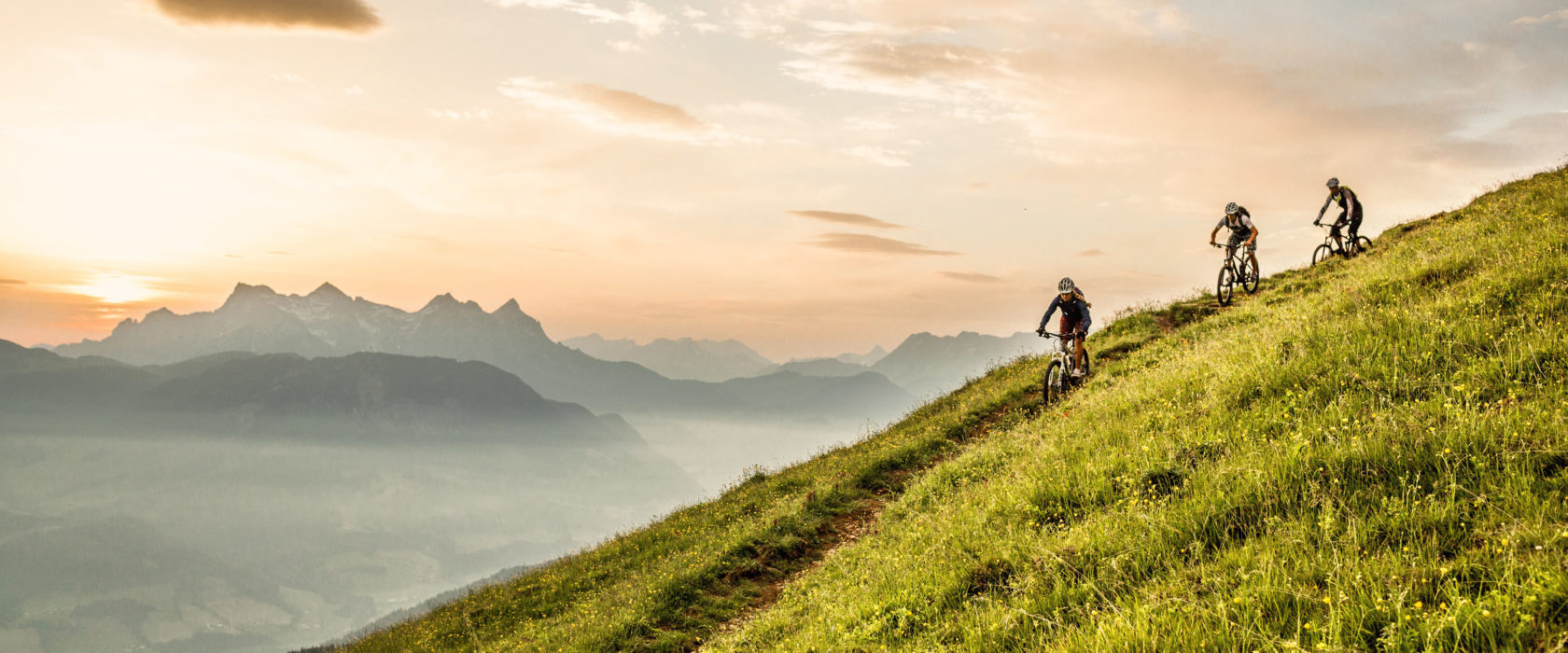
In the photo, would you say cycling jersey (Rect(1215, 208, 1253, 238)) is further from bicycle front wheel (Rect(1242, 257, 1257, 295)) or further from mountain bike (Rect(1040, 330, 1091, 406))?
mountain bike (Rect(1040, 330, 1091, 406))

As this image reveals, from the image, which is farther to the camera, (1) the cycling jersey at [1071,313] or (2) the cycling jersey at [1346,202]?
(2) the cycling jersey at [1346,202]

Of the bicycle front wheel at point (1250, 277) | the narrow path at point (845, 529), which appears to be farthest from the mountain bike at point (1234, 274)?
the narrow path at point (845, 529)

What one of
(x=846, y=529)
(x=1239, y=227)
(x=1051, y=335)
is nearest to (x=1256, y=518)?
(x=846, y=529)

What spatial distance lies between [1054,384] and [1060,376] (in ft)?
1.07

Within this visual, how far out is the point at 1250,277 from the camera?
80.7ft

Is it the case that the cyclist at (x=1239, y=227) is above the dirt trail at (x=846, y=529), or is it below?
above

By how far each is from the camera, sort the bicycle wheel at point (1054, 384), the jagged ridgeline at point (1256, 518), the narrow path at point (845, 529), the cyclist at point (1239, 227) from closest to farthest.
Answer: the jagged ridgeline at point (1256, 518) → the narrow path at point (845, 529) → the bicycle wheel at point (1054, 384) → the cyclist at point (1239, 227)

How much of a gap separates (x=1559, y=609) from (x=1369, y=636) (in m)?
0.91

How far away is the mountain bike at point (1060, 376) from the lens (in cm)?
1830

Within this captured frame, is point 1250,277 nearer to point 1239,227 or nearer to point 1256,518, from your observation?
point 1239,227

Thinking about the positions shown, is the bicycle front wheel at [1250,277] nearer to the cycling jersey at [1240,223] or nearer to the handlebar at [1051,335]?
the cycling jersey at [1240,223]

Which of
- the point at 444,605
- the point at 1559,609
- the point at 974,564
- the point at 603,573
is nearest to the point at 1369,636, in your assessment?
the point at 1559,609

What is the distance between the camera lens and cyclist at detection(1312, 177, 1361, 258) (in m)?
24.7

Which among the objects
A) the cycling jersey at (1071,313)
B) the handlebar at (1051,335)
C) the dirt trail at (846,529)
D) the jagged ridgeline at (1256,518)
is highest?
the cycling jersey at (1071,313)
